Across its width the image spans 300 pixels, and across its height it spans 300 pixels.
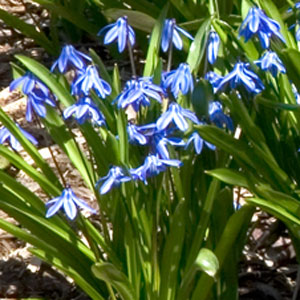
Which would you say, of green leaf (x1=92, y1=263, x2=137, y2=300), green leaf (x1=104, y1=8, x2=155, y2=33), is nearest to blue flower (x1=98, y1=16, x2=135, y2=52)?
green leaf (x1=92, y1=263, x2=137, y2=300)

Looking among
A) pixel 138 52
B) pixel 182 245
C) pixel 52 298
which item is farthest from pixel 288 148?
pixel 138 52

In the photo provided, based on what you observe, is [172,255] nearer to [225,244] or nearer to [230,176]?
[225,244]

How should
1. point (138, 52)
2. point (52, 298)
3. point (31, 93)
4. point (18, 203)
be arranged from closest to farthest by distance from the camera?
point (31, 93), point (18, 203), point (52, 298), point (138, 52)

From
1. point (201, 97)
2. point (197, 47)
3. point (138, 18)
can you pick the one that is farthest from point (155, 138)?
point (138, 18)

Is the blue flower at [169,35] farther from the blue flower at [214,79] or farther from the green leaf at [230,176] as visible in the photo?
the green leaf at [230,176]

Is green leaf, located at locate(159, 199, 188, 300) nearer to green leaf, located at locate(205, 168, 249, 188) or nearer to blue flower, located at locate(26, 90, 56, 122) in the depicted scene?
green leaf, located at locate(205, 168, 249, 188)

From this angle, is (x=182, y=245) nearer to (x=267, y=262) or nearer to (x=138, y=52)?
(x=267, y=262)

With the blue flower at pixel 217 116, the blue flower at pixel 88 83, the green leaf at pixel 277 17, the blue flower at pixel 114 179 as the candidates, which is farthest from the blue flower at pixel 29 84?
the green leaf at pixel 277 17
